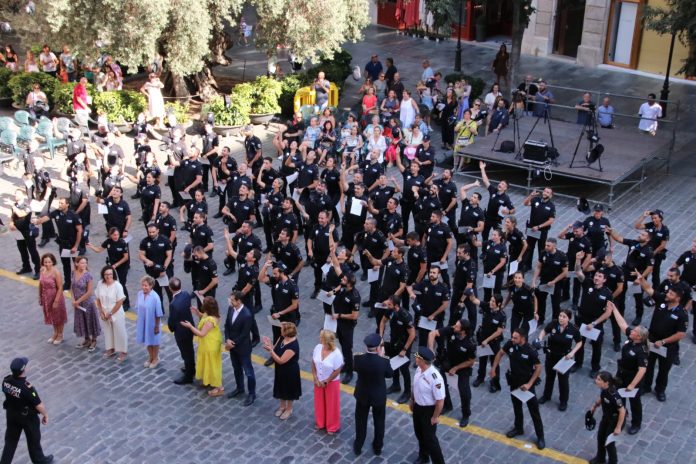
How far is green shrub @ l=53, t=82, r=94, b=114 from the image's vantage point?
973 inches

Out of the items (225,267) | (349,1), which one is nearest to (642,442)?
(225,267)

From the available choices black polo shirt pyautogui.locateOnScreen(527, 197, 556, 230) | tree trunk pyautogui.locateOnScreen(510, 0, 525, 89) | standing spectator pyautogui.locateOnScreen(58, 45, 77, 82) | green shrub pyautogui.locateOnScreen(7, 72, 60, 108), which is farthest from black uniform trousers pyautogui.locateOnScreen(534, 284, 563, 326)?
standing spectator pyautogui.locateOnScreen(58, 45, 77, 82)

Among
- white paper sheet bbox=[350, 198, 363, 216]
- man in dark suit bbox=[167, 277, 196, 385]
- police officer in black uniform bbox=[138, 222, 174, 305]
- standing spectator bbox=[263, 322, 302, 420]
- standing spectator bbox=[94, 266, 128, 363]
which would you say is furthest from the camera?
white paper sheet bbox=[350, 198, 363, 216]

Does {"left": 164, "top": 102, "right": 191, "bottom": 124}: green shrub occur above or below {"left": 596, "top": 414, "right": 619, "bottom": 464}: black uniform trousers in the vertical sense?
above

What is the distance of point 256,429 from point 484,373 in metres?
3.16

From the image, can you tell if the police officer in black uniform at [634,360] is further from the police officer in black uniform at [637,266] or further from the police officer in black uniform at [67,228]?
the police officer in black uniform at [67,228]

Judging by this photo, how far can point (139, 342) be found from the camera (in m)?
13.3

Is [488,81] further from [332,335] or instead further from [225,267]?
[332,335]

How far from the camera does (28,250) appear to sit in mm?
16500

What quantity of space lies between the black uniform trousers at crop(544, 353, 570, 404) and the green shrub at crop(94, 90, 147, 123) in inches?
596

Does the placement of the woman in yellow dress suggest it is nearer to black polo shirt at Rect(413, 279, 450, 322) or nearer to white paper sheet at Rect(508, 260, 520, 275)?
black polo shirt at Rect(413, 279, 450, 322)

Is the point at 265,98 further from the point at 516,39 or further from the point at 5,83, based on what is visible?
the point at 5,83

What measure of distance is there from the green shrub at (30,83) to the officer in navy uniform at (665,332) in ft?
60.7

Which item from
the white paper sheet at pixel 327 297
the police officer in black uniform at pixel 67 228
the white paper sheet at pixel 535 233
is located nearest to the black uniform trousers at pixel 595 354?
the white paper sheet at pixel 535 233
